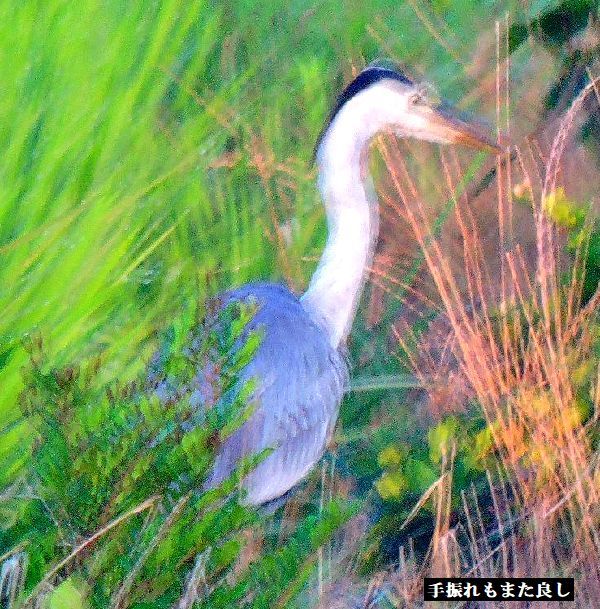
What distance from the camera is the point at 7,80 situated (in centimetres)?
77

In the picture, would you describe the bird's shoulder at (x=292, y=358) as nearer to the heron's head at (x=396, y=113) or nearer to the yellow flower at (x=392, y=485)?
the yellow flower at (x=392, y=485)

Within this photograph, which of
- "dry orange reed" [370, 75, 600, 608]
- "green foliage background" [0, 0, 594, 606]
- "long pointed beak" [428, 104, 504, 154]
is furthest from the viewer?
"long pointed beak" [428, 104, 504, 154]

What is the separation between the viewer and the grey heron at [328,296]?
→ 1.36 m

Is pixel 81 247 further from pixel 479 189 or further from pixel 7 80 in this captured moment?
pixel 479 189

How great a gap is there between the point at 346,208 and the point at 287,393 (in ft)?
0.95

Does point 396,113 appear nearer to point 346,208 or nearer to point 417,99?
point 417,99

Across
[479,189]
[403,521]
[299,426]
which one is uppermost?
[479,189]

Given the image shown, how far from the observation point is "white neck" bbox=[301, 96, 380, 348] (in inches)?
53.9

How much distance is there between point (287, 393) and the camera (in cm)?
139

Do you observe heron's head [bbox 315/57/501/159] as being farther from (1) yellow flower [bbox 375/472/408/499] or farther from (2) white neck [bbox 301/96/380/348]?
(1) yellow flower [bbox 375/472/408/499]

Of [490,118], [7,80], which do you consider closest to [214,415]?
[7,80]

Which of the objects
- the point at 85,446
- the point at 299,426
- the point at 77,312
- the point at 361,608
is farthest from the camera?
the point at 299,426

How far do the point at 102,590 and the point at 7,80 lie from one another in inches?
16.7

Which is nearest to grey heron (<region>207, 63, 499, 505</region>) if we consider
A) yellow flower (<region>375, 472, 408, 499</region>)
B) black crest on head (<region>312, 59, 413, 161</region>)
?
black crest on head (<region>312, 59, 413, 161</region>)
